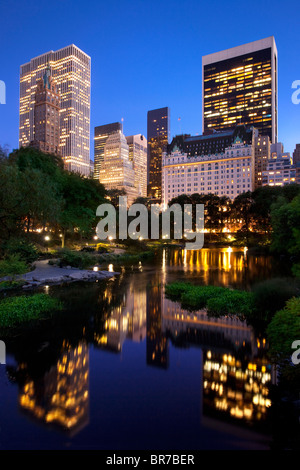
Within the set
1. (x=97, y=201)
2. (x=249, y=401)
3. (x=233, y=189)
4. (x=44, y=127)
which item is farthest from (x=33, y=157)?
(x=44, y=127)

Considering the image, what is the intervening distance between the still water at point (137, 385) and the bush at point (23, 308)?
4.12ft

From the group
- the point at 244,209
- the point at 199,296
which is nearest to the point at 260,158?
the point at 244,209

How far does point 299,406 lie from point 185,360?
354 cm

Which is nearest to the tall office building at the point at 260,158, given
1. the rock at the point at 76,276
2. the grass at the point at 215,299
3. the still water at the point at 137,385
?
the rock at the point at 76,276

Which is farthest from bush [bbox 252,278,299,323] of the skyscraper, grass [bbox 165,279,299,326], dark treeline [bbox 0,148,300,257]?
the skyscraper

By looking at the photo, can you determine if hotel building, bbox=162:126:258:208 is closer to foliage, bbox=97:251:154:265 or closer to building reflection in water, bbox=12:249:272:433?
foliage, bbox=97:251:154:265

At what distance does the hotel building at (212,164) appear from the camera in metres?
140

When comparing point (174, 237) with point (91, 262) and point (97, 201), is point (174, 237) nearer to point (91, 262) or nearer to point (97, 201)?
point (97, 201)

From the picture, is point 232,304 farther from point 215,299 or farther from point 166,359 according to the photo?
point 166,359

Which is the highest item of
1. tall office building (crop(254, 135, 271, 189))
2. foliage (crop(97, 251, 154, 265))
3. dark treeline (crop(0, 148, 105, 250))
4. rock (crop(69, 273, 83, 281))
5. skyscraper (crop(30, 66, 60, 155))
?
skyscraper (crop(30, 66, 60, 155))

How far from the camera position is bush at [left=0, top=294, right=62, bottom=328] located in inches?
483

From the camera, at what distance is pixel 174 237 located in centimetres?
8294

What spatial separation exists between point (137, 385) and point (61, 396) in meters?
1.93

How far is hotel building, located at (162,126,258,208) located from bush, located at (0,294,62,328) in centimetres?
13738
